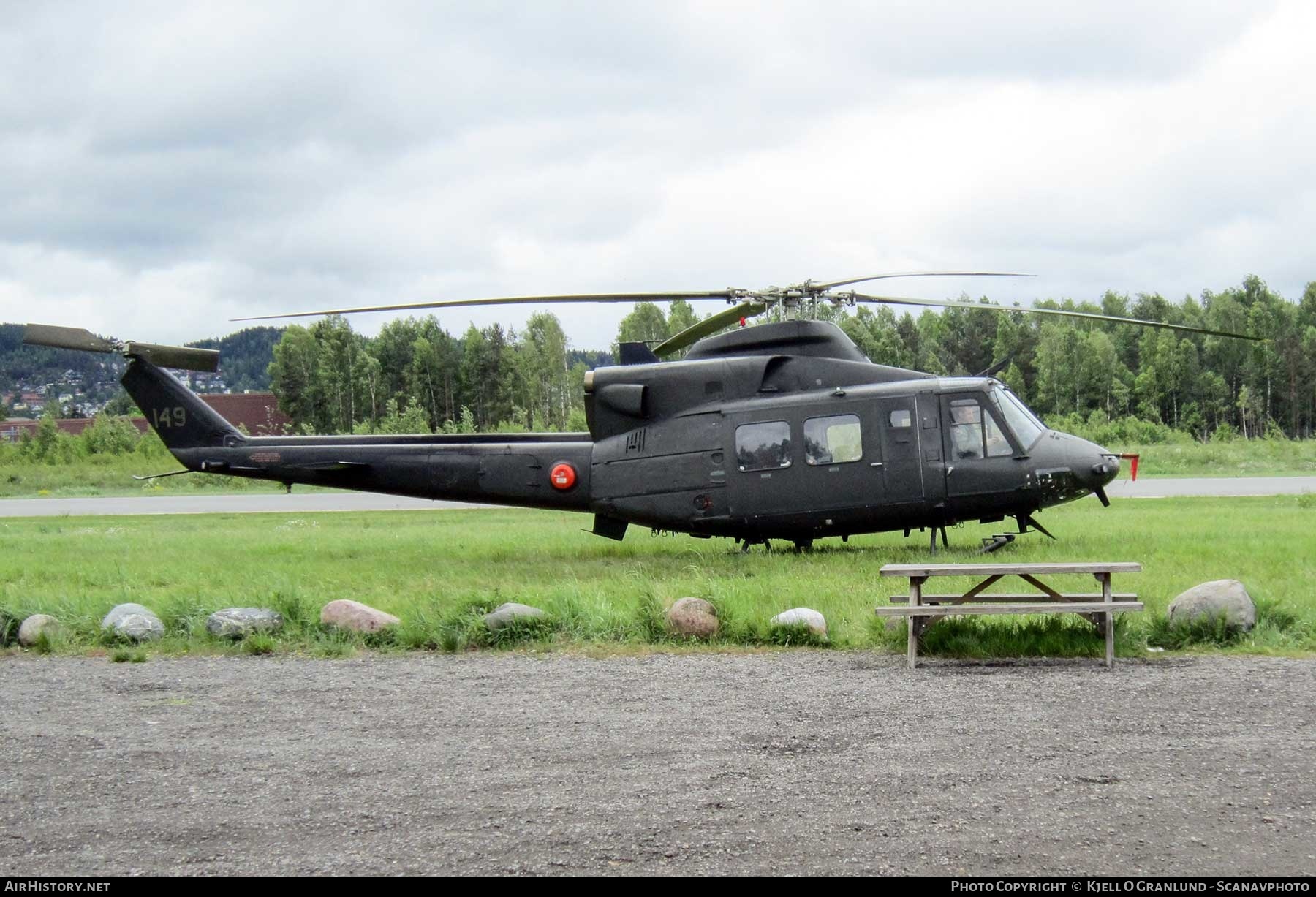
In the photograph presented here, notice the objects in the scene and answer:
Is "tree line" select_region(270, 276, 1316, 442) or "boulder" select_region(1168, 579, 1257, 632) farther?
"tree line" select_region(270, 276, 1316, 442)

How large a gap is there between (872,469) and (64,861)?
10.4 metres

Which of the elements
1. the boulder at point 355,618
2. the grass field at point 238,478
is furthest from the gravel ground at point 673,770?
the grass field at point 238,478

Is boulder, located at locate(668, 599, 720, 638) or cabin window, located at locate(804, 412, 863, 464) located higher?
cabin window, located at locate(804, 412, 863, 464)

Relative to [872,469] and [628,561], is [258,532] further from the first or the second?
[872,469]

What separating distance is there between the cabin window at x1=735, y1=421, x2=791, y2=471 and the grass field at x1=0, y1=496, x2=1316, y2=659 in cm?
112

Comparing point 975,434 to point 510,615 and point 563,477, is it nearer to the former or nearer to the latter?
point 563,477

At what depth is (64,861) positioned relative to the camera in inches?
164

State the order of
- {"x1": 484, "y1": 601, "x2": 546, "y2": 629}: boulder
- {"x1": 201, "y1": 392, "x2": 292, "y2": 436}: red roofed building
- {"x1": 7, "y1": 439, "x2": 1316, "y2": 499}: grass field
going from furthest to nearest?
{"x1": 201, "y1": 392, "x2": 292, "y2": 436}: red roofed building
{"x1": 7, "y1": 439, "x2": 1316, "y2": 499}: grass field
{"x1": 484, "y1": 601, "x2": 546, "y2": 629}: boulder

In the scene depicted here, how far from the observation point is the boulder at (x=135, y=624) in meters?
9.21

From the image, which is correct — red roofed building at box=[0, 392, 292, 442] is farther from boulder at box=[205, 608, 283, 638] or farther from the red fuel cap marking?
boulder at box=[205, 608, 283, 638]

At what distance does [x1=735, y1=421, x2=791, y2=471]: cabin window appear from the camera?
1371cm

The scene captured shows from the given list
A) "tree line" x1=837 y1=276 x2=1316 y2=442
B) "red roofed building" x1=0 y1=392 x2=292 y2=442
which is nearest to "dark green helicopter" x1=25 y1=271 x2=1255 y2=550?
"tree line" x1=837 y1=276 x2=1316 y2=442

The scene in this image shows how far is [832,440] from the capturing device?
1360cm

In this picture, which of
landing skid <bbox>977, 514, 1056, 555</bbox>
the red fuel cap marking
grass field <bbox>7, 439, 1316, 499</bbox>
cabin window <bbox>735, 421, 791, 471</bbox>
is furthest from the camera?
grass field <bbox>7, 439, 1316, 499</bbox>
